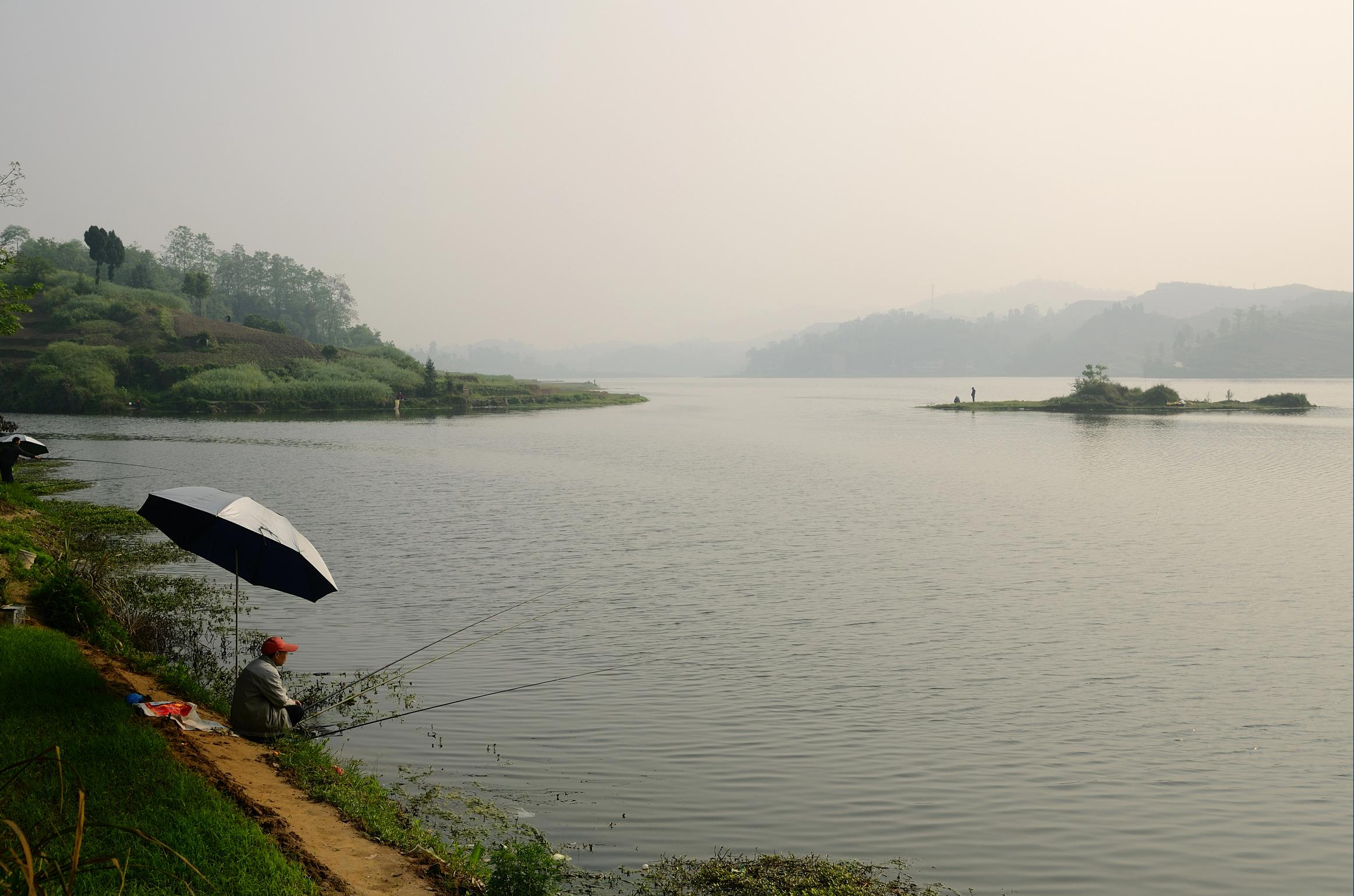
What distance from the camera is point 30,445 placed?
1314 inches

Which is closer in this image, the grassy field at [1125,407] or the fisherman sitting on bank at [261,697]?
the fisherman sitting on bank at [261,697]

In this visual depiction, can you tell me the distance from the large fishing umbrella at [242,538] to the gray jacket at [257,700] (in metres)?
1.29

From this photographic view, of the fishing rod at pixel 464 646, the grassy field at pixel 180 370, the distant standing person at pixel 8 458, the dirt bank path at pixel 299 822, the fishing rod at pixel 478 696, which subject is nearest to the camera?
the dirt bank path at pixel 299 822

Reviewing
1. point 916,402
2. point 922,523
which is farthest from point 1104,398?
point 922,523

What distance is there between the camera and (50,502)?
30.6 m

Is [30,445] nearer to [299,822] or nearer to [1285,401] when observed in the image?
[299,822]

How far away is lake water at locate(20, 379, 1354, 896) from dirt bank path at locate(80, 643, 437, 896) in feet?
6.68

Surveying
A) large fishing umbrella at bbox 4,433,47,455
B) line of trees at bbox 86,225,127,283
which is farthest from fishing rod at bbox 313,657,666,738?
line of trees at bbox 86,225,127,283

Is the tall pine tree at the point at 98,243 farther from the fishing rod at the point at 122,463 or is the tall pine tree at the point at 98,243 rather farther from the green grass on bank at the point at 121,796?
the green grass on bank at the point at 121,796

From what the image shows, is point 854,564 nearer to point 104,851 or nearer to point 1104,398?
point 104,851

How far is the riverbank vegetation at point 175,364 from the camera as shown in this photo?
87.2 meters

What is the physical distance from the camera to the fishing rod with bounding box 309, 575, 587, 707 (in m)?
14.7

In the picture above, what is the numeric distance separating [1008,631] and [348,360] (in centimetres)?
11118

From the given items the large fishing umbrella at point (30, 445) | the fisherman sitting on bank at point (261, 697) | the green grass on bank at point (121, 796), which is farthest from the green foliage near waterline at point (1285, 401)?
the green grass on bank at point (121, 796)
